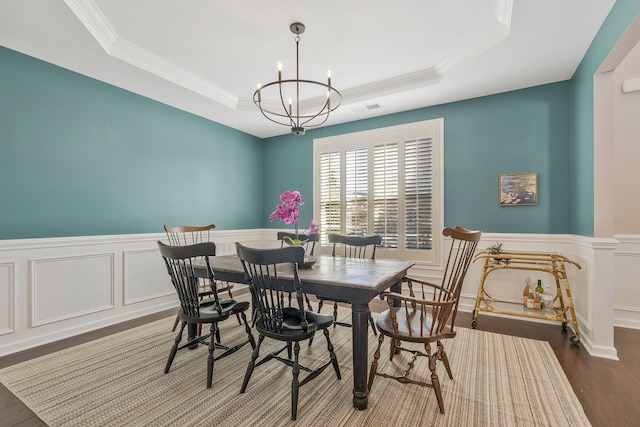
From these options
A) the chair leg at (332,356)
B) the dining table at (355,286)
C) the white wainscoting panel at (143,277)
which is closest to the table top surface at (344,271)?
the dining table at (355,286)

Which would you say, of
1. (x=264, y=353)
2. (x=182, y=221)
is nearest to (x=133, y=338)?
(x=264, y=353)

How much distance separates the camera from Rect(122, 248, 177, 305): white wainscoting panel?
11.5 ft

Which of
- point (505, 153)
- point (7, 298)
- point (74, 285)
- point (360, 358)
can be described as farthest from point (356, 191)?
point (7, 298)

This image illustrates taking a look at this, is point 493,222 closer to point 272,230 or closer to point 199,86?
point 272,230

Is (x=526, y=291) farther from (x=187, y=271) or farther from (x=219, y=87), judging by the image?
(x=219, y=87)

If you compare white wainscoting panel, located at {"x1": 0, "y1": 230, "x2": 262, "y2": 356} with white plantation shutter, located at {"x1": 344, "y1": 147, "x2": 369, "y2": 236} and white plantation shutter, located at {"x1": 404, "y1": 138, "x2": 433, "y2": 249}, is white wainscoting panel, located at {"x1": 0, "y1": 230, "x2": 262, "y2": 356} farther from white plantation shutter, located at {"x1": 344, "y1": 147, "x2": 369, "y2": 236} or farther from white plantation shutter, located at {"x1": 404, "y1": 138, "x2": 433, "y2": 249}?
white plantation shutter, located at {"x1": 404, "y1": 138, "x2": 433, "y2": 249}

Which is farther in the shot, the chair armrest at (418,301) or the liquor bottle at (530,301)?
the liquor bottle at (530,301)

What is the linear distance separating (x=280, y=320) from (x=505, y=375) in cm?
174

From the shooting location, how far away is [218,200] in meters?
4.79

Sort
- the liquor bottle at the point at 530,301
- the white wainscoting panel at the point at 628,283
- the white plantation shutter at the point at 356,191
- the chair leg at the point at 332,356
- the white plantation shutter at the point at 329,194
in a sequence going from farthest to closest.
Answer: the white plantation shutter at the point at 329,194 → the white plantation shutter at the point at 356,191 → the liquor bottle at the point at 530,301 → the white wainscoting panel at the point at 628,283 → the chair leg at the point at 332,356

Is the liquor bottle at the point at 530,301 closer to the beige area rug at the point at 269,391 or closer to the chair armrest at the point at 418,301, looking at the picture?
the beige area rug at the point at 269,391

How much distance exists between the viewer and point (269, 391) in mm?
2057

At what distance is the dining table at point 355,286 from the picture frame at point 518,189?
2.06 meters

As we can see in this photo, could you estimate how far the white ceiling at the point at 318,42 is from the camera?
2334 mm
